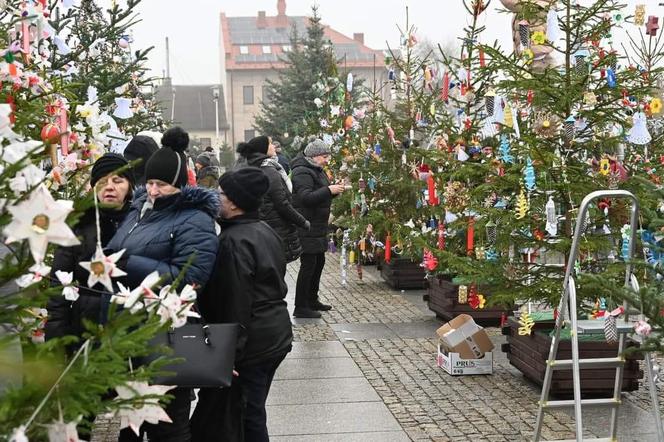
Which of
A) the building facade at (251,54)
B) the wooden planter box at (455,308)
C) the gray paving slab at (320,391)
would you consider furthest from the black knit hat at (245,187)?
the building facade at (251,54)

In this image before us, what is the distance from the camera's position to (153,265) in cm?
467

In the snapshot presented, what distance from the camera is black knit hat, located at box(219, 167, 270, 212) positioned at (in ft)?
17.2

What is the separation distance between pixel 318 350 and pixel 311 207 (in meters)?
2.30

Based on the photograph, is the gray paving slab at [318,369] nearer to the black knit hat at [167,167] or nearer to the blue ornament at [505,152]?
the blue ornament at [505,152]

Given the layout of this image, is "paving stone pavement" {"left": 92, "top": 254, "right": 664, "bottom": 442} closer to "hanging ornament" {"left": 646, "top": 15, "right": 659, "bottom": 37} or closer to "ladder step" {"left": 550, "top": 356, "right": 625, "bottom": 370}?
"ladder step" {"left": 550, "top": 356, "right": 625, "bottom": 370}

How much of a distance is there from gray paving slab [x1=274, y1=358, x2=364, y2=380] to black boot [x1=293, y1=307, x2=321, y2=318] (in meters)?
2.37

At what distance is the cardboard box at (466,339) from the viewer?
8211mm

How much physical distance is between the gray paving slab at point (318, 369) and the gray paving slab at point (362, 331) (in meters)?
1.15

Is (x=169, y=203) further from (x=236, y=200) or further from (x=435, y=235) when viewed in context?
(x=435, y=235)

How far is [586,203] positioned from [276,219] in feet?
17.7

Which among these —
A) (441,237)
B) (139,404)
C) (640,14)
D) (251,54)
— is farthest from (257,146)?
(251,54)

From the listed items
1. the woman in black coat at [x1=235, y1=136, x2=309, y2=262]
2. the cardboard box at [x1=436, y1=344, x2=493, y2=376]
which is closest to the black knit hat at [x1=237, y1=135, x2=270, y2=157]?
the woman in black coat at [x1=235, y1=136, x2=309, y2=262]

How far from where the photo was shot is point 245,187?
527 cm

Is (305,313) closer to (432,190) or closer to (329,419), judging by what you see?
(432,190)
